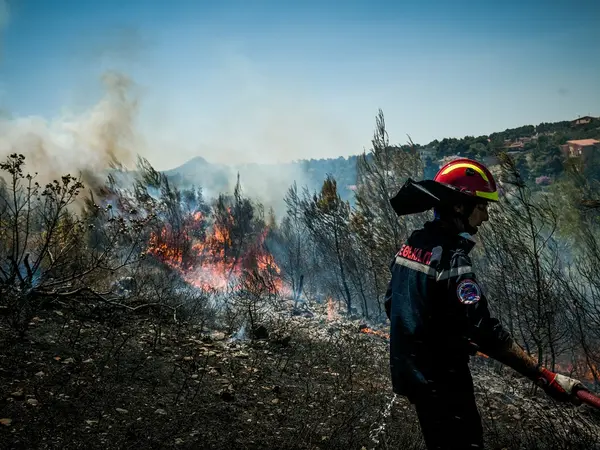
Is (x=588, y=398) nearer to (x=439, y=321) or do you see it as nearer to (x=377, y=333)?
(x=439, y=321)

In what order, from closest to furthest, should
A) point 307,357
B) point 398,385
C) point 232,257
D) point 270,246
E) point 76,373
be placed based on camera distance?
point 398,385 → point 76,373 → point 307,357 → point 232,257 → point 270,246

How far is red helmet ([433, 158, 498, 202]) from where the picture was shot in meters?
2.51

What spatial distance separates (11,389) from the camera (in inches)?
144

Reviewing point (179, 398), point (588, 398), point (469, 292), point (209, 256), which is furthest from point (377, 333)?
point (209, 256)

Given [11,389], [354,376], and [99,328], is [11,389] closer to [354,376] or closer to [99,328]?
[99,328]

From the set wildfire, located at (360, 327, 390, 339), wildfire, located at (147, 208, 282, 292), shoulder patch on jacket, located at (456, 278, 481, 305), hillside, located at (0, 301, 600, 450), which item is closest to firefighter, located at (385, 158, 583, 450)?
shoulder patch on jacket, located at (456, 278, 481, 305)

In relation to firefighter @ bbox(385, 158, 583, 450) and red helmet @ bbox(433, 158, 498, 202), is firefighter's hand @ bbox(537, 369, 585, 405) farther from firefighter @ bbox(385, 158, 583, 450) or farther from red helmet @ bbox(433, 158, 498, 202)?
red helmet @ bbox(433, 158, 498, 202)

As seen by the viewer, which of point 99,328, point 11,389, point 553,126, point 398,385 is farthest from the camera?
point 553,126

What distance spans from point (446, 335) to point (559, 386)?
2.26 ft

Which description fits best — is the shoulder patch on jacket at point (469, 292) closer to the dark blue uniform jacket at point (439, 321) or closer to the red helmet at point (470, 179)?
the dark blue uniform jacket at point (439, 321)

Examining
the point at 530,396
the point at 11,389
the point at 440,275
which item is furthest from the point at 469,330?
the point at 530,396

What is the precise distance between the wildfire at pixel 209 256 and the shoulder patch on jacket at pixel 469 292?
2247cm

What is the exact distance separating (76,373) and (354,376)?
5346 millimetres

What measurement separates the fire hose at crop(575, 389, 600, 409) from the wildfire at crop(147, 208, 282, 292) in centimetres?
2266
